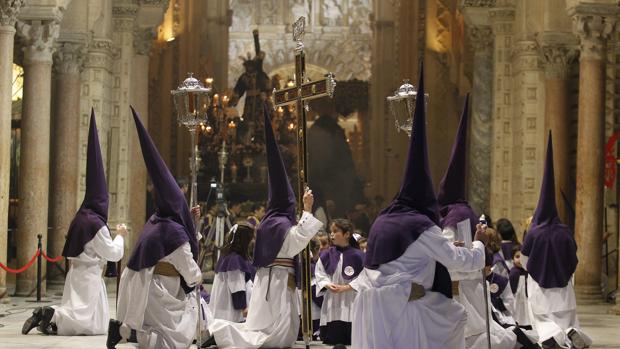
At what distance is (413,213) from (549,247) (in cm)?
494

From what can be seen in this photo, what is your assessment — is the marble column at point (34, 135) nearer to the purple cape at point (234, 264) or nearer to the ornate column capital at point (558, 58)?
the purple cape at point (234, 264)

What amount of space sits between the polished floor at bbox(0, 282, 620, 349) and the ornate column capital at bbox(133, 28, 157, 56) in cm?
735

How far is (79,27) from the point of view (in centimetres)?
2317

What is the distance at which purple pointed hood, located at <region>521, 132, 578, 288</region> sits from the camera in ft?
46.0

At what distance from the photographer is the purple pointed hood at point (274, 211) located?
12969 mm

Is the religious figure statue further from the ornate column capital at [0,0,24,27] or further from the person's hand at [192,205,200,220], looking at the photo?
the person's hand at [192,205,200,220]

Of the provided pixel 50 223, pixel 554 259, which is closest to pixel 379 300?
pixel 554 259

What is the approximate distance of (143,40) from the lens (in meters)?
26.8

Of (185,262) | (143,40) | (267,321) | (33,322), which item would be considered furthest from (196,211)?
(143,40)

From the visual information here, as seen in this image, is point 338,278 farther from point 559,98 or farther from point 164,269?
point 559,98

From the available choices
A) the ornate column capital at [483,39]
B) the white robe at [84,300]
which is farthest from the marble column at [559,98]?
the white robe at [84,300]

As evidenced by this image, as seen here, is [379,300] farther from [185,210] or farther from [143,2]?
[143,2]

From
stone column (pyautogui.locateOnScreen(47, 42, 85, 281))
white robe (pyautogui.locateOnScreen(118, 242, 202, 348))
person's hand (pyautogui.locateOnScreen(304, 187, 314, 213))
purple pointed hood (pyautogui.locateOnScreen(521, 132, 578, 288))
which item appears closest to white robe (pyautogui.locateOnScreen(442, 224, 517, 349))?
person's hand (pyautogui.locateOnScreen(304, 187, 314, 213))

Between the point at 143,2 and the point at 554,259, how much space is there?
14625 millimetres
